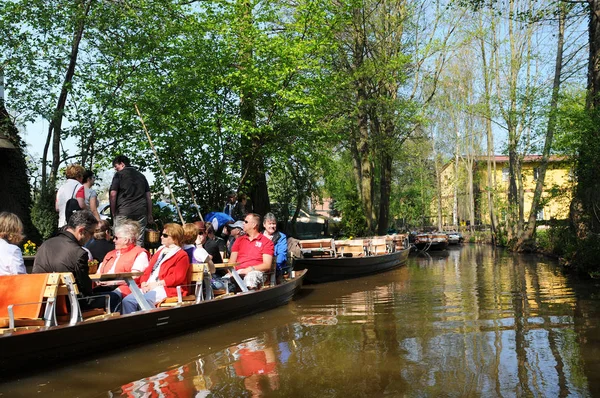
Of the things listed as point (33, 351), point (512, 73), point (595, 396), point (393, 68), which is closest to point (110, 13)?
point (393, 68)

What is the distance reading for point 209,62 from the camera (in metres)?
16.3

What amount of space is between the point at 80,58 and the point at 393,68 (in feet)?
37.6

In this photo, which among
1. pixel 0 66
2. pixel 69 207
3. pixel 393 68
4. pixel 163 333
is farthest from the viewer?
pixel 393 68

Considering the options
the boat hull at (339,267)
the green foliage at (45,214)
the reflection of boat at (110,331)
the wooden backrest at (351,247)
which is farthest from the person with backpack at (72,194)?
the wooden backrest at (351,247)

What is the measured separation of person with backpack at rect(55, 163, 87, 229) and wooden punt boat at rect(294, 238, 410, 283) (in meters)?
5.91

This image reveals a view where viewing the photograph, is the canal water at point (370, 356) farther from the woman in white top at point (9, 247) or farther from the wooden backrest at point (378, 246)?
the wooden backrest at point (378, 246)

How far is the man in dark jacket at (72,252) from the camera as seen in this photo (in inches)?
267

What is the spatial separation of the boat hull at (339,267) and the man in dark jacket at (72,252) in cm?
856

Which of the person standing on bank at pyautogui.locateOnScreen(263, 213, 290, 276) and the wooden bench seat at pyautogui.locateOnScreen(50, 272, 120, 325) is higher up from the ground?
the person standing on bank at pyautogui.locateOnScreen(263, 213, 290, 276)

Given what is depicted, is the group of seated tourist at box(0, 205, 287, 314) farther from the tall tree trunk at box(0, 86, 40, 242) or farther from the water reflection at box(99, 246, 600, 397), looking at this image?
the tall tree trunk at box(0, 86, 40, 242)

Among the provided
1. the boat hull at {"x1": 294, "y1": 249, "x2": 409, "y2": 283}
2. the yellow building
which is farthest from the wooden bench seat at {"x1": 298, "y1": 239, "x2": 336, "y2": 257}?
the yellow building

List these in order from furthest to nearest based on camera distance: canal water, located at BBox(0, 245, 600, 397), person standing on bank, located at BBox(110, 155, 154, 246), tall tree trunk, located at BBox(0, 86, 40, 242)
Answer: tall tree trunk, located at BBox(0, 86, 40, 242) → person standing on bank, located at BBox(110, 155, 154, 246) → canal water, located at BBox(0, 245, 600, 397)

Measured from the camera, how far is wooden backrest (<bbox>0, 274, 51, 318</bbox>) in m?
6.37

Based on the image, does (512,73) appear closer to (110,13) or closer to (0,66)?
(110,13)
